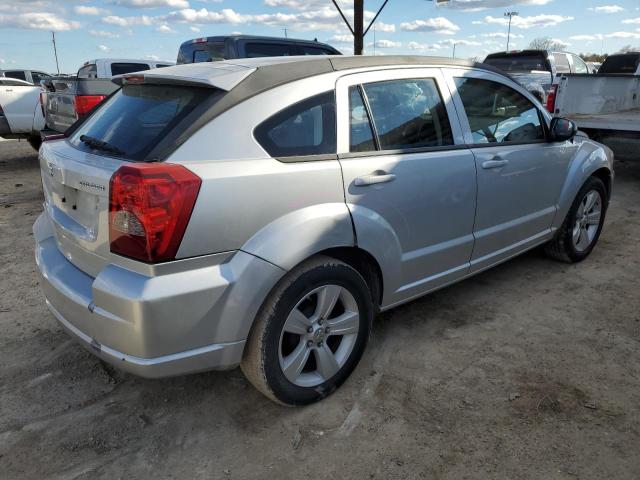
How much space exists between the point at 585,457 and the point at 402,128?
6.06 ft

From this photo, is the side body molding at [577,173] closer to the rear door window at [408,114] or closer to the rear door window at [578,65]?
the rear door window at [408,114]

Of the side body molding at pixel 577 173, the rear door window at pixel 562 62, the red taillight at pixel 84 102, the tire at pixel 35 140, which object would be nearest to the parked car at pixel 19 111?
the tire at pixel 35 140

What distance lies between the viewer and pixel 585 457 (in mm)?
2252

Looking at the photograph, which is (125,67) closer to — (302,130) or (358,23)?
(358,23)

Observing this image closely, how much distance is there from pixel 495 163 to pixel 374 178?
1121mm

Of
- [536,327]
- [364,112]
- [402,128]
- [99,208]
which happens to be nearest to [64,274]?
[99,208]

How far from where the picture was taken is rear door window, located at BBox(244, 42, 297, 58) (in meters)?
7.37

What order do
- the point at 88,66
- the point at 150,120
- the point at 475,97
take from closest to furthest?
the point at 150,120 → the point at 475,97 → the point at 88,66

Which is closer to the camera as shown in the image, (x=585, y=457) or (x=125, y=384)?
(x=585, y=457)

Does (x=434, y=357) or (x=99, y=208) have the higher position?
(x=99, y=208)

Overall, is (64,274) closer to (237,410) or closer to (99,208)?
(99,208)

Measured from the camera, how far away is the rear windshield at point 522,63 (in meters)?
11.1

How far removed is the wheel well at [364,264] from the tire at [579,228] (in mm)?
2285

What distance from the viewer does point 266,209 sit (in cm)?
220
